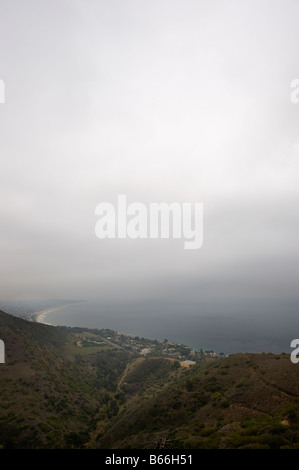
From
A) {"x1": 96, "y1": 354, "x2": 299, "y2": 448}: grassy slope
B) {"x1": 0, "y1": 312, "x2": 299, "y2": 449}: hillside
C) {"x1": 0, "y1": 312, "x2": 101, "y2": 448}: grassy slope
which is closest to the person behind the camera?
{"x1": 96, "y1": 354, "x2": 299, "y2": 448}: grassy slope

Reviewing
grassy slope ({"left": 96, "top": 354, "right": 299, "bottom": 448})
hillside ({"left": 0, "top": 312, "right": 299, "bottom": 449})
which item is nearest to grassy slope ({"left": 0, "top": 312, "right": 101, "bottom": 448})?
hillside ({"left": 0, "top": 312, "right": 299, "bottom": 449})

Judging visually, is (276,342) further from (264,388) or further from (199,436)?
(199,436)

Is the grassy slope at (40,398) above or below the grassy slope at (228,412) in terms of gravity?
below

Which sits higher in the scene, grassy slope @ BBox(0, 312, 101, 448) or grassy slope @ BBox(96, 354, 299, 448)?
grassy slope @ BBox(96, 354, 299, 448)

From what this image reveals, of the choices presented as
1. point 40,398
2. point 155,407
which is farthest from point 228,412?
point 40,398

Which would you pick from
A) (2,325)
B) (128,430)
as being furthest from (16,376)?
(128,430)

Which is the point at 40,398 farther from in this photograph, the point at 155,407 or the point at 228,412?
the point at 228,412

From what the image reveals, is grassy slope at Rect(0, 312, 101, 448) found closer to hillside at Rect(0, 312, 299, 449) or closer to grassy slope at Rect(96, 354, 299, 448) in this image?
hillside at Rect(0, 312, 299, 449)

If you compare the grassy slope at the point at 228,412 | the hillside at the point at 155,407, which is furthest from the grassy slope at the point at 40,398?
the grassy slope at the point at 228,412

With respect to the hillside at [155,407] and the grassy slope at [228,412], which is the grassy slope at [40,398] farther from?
the grassy slope at [228,412]
